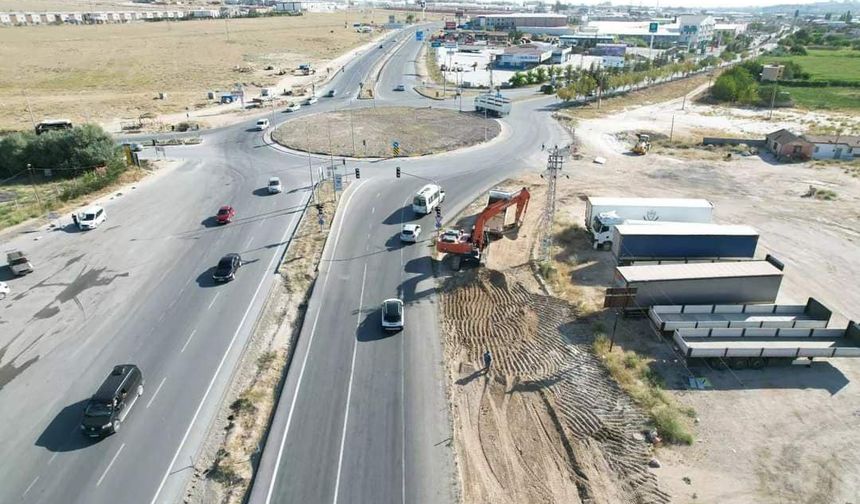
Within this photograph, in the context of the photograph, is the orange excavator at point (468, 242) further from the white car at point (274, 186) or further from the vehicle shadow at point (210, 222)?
the white car at point (274, 186)

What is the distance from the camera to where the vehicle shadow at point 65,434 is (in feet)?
84.7

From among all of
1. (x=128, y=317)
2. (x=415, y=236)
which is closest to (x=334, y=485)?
(x=128, y=317)

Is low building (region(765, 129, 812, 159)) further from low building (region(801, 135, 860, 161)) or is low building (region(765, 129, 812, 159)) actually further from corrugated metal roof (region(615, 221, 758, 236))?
corrugated metal roof (region(615, 221, 758, 236))

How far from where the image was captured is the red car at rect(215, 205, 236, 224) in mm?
50375

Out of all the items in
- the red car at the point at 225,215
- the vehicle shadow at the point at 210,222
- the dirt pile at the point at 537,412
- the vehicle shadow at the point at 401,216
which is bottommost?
the dirt pile at the point at 537,412

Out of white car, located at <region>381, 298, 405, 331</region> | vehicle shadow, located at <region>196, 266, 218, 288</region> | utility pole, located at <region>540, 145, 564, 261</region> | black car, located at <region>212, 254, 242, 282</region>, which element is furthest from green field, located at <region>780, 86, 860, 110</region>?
vehicle shadow, located at <region>196, 266, 218, 288</region>

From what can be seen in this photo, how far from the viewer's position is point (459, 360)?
3228 centimetres

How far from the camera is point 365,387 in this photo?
29328 mm

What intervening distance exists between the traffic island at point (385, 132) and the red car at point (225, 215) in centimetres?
2391

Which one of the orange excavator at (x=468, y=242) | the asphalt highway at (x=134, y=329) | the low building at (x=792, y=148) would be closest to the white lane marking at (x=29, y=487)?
the asphalt highway at (x=134, y=329)

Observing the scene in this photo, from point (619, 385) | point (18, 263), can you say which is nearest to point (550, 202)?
point (619, 385)

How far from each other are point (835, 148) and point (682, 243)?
164ft

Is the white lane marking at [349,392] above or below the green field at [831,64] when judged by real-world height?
below

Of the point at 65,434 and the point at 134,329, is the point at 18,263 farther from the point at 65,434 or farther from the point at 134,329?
the point at 65,434
